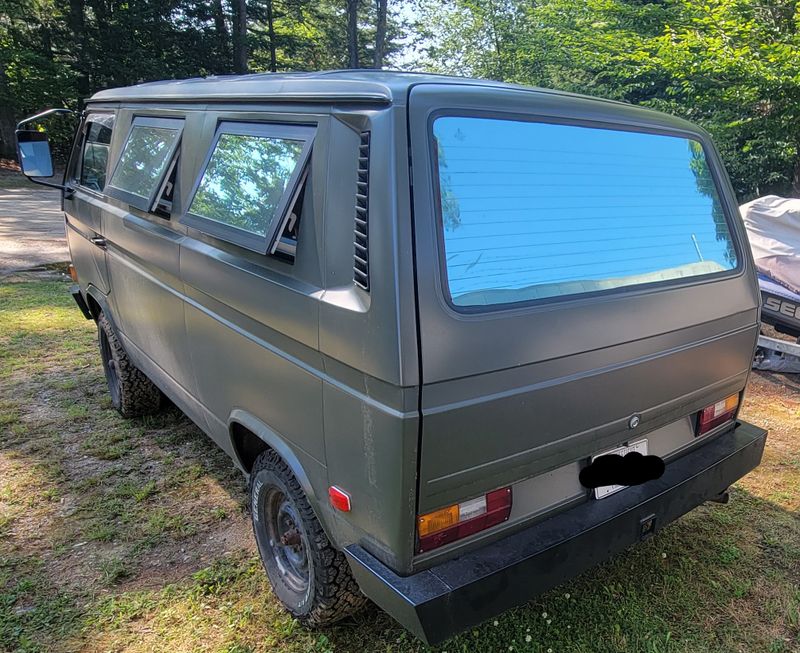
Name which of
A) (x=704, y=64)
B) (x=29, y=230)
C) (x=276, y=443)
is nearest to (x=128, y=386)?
(x=276, y=443)

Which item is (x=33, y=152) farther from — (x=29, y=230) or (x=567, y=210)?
(x=29, y=230)

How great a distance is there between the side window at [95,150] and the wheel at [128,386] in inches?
36.7

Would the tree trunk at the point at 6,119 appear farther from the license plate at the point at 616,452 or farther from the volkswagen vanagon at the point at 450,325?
the license plate at the point at 616,452

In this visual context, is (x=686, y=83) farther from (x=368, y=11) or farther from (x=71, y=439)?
(x=368, y=11)

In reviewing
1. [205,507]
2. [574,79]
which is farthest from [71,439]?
[574,79]

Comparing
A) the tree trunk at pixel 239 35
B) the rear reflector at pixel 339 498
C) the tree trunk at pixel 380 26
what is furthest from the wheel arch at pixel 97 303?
the tree trunk at pixel 380 26

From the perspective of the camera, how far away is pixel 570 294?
6.08 feet

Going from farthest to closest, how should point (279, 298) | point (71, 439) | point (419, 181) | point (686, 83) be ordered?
point (686, 83) → point (71, 439) → point (279, 298) → point (419, 181)

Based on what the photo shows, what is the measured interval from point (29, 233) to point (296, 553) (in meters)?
11.5

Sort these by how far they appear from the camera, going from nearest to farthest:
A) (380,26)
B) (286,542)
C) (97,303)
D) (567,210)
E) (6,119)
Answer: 1. (567,210)
2. (286,542)
3. (97,303)
4. (6,119)
5. (380,26)

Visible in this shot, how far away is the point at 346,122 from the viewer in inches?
67.4

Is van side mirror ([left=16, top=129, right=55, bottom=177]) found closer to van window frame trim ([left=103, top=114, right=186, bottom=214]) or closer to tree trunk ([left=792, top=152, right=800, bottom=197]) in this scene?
van window frame trim ([left=103, top=114, right=186, bottom=214])

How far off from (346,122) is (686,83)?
9.21 m

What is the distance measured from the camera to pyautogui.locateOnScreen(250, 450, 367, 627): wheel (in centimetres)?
204
